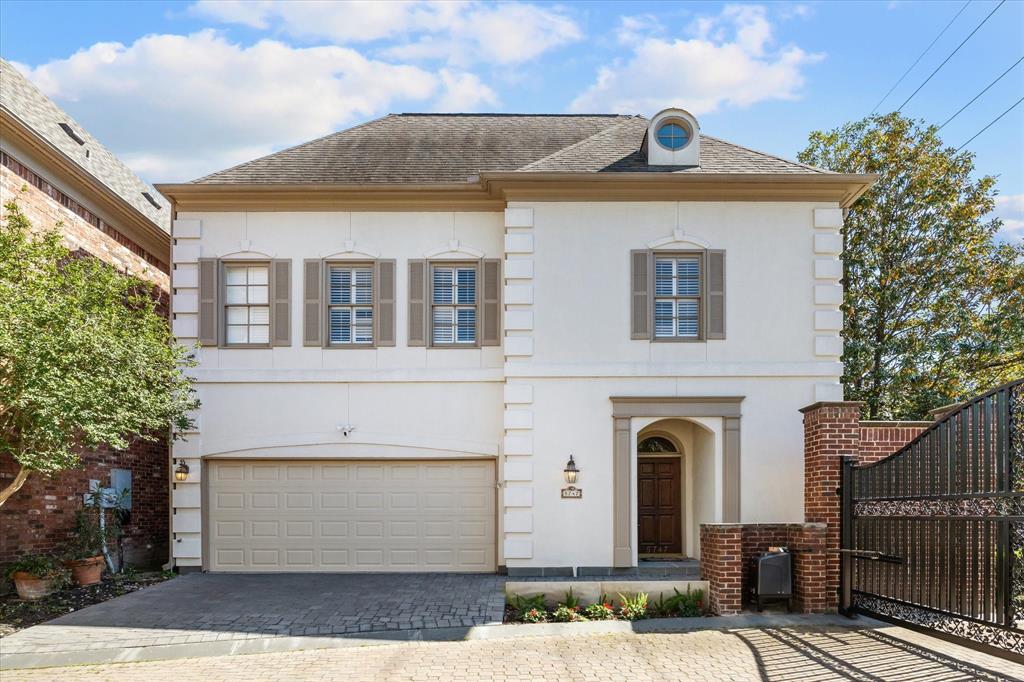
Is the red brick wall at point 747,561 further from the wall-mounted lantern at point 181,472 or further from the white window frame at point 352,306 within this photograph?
the wall-mounted lantern at point 181,472

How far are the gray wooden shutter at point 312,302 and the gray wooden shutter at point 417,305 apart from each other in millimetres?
1548

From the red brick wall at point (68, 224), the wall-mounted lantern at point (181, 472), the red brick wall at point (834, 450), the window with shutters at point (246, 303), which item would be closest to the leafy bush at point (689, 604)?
the red brick wall at point (834, 450)

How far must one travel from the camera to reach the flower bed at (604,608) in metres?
11.2

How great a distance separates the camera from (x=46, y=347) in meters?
10.3

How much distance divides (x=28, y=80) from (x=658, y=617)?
15.0 meters

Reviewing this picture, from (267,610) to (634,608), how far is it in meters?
4.89

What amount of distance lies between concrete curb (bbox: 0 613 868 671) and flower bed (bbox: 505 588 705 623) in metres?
Answer: 0.23

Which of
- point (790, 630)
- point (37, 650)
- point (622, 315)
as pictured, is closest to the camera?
point (37, 650)

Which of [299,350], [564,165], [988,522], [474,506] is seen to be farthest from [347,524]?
[988,522]

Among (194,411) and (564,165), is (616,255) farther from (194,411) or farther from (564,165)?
(194,411)

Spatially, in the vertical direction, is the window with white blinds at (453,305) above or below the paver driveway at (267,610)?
above

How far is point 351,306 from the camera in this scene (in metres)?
15.1

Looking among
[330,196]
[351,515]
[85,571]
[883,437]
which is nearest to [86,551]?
[85,571]

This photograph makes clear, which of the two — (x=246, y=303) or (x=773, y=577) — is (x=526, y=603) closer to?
(x=773, y=577)
